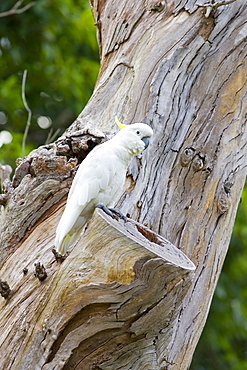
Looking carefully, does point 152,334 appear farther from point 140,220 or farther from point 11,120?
point 11,120

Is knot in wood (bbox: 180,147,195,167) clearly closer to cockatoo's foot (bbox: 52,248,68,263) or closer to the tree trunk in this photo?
the tree trunk

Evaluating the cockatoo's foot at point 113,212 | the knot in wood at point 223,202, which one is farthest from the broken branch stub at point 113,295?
the knot in wood at point 223,202

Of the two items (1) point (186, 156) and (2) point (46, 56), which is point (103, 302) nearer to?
(1) point (186, 156)

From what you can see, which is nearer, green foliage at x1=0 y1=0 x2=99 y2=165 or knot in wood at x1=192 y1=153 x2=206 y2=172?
knot in wood at x1=192 y1=153 x2=206 y2=172

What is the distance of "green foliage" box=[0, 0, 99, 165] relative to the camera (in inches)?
182

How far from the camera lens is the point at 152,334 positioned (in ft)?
5.98

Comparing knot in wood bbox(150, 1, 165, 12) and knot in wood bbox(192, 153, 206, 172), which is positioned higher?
knot in wood bbox(150, 1, 165, 12)

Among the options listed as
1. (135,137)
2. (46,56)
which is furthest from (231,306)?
(135,137)

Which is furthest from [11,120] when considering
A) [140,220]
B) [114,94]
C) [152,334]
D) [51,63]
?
[152,334]

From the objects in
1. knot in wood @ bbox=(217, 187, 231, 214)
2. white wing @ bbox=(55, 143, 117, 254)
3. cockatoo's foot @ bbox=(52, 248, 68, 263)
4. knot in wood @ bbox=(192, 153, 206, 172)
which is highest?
white wing @ bbox=(55, 143, 117, 254)

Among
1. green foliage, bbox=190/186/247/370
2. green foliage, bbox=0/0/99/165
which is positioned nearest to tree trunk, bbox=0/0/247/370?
green foliage, bbox=0/0/99/165

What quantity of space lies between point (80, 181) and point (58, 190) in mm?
302

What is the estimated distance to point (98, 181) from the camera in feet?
6.84

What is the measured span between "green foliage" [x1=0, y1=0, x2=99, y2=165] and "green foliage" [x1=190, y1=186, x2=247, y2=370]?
1.73 meters
